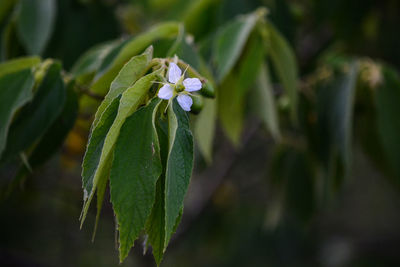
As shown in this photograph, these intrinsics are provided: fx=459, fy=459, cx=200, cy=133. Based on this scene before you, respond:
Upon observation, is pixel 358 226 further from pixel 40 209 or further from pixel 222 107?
pixel 222 107

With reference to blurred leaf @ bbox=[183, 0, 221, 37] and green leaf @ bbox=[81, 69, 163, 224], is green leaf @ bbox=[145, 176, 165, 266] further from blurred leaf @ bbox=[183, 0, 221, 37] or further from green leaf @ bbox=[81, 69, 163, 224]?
blurred leaf @ bbox=[183, 0, 221, 37]

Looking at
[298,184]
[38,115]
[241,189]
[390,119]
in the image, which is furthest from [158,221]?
[241,189]

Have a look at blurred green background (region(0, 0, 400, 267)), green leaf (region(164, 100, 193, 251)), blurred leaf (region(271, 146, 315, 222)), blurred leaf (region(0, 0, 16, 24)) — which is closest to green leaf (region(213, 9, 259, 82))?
blurred green background (region(0, 0, 400, 267))

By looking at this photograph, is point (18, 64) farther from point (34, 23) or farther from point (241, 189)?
point (241, 189)

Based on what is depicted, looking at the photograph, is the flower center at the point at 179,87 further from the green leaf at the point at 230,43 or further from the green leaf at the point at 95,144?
the green leaf at the point at 230,43

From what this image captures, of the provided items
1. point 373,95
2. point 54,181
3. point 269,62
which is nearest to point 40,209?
point 54,181
